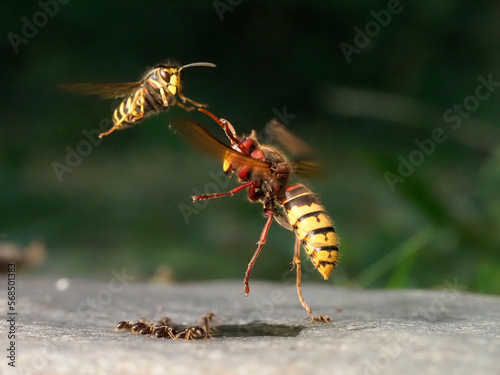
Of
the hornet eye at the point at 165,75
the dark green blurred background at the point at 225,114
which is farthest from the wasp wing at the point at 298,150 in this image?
the dark green blurred background at the point at 225,114

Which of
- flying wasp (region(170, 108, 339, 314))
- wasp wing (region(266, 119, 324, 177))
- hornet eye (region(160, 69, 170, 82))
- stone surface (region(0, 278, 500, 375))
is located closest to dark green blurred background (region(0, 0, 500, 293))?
stone surface (region(0, 278, 500, 375))

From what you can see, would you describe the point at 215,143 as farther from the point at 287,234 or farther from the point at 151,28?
the point at 151,28

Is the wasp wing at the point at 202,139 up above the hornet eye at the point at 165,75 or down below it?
below

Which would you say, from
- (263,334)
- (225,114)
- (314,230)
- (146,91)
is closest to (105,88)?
(146,91)

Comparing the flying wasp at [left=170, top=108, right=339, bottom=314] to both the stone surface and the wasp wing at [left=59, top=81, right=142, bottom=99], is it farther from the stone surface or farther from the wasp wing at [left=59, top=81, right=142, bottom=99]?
the wasp wing at [left=59, top=81, right=142, bottom=99]

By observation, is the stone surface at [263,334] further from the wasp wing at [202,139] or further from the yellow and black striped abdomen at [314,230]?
the wasp wing at [202,139]

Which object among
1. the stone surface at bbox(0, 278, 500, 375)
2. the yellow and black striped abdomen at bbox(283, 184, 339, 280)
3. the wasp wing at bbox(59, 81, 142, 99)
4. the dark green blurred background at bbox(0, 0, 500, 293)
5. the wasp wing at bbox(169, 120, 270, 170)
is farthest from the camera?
the dark green blurred background at bbox(0, 0, 500, 293)
